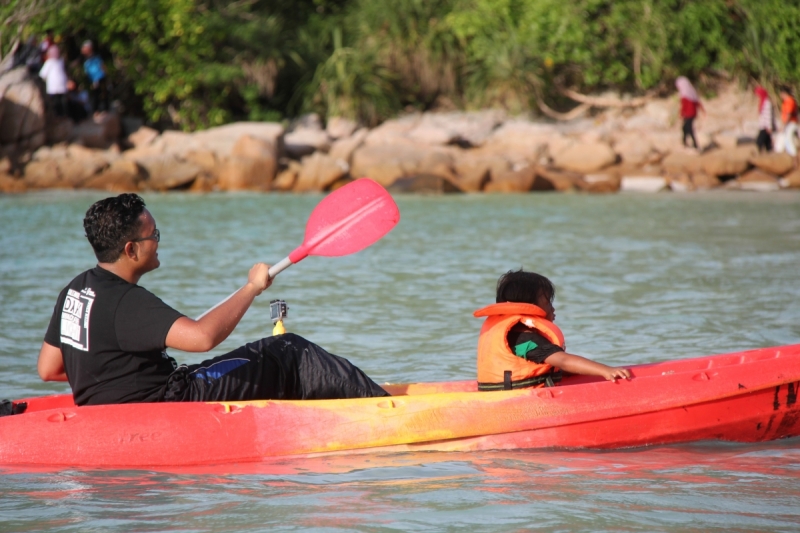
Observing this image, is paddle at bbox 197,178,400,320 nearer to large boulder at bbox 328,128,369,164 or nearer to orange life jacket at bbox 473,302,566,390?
orange life jacket at bbox 473,302,566,390

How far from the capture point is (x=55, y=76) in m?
16.2

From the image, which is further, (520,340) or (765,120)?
(765,120)

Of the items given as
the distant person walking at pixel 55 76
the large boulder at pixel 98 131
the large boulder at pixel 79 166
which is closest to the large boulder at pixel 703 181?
the large boulder at pixel 79 166

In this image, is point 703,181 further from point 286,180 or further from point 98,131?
point 98,131

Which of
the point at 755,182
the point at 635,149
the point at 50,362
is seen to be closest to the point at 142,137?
the point at 635,149

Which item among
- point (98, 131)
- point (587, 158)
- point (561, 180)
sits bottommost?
point (561, 180)

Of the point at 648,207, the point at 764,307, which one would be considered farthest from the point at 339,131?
the point at 764,307

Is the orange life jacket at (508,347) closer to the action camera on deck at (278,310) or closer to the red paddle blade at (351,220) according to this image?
the red paddle blade at (351,220)

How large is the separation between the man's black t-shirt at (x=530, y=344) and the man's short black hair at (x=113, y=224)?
4.84 feet

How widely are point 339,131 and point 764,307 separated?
12.9 metres

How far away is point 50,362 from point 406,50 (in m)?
16.9

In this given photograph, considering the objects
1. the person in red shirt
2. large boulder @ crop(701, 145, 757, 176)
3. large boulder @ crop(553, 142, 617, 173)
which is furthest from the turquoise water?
large boulder @ crop(553, 142, 617, 173)

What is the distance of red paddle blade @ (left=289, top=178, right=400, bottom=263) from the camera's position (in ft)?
13.1

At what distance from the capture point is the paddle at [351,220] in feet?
13.1
